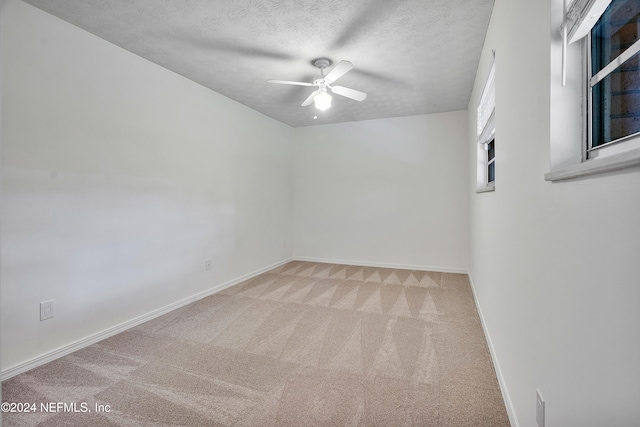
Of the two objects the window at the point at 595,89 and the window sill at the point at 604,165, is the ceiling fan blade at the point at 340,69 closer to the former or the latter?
the window at the point at 595,89

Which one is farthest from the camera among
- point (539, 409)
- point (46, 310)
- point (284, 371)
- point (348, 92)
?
point (348, 92)

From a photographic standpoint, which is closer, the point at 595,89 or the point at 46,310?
the point at 595,89

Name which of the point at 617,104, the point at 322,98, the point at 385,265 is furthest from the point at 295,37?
the point at 385,265

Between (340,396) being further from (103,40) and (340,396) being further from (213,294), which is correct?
(103,40)

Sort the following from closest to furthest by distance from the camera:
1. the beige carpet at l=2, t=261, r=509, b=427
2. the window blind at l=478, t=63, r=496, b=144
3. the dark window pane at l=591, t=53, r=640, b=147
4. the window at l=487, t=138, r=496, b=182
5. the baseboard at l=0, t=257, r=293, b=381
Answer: the dark window pane at l=591, t=53, r=640, b=147, the beige carpet at l=2, t=261, r=509, b=427, the baseboard at l=0, t=257, r=293, b=381, the window blind at l=478, t=63, r=496, b=144, the window at l=487, t=138, r=496, b=182

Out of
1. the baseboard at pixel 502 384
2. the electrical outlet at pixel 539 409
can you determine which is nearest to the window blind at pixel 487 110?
the baseboard at pixel 502 384

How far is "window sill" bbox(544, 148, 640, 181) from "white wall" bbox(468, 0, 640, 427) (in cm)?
2

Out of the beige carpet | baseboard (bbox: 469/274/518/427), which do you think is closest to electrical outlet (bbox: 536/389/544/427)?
baseboard (bbox: 469/274/518/427)

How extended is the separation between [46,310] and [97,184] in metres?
0.97

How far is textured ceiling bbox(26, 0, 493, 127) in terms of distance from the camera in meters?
1.94

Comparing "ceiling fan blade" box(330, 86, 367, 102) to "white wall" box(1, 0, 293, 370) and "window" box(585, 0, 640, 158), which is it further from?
"window" box(585, 0, 640, 158)

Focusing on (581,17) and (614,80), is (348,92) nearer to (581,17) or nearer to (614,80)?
(581,17)

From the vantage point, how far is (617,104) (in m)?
0.72

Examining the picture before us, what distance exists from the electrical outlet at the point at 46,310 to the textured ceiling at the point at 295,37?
2.05 meters
